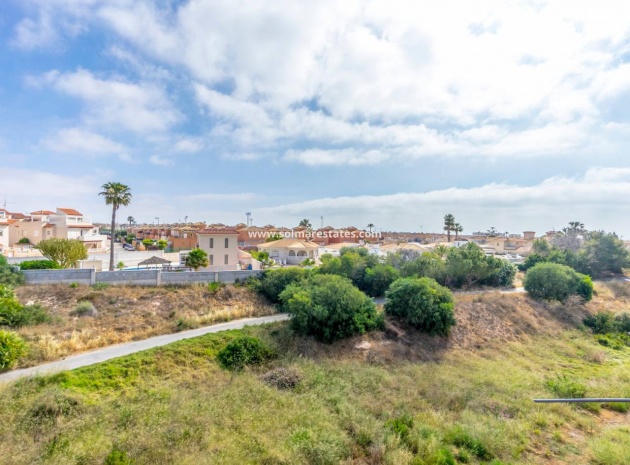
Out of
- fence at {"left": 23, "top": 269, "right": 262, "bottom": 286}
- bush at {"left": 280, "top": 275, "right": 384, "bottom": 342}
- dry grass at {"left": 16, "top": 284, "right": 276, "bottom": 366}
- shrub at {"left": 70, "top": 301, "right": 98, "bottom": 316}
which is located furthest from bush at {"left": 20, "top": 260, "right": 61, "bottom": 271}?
bush at {"left": 280, "top": 275, "right": 384, "bottom": 342}

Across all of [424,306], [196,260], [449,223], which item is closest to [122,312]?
[196,260]

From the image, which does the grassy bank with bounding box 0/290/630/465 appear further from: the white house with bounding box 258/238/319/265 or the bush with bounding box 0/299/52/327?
the white house with bounding box 258/238/319/265

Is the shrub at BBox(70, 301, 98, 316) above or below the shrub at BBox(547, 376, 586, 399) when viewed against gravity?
above

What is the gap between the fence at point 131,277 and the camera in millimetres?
23656

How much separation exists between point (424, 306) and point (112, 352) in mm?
17390

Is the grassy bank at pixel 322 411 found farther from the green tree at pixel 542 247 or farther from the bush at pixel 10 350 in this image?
the green tree at pixel 542 247

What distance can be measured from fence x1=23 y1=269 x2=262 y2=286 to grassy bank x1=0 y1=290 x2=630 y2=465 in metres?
10.0

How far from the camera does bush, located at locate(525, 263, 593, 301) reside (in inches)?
1048

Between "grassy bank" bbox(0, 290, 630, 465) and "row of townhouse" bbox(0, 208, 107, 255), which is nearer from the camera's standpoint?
"grassy bank" bbox(0, 290, 630, 465)

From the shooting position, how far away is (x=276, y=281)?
26781 mm

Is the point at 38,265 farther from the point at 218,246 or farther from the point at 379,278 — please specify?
the point at 379,278

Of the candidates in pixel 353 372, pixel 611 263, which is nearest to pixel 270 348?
pixel 353 372

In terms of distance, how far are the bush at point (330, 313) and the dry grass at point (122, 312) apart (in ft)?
23.4

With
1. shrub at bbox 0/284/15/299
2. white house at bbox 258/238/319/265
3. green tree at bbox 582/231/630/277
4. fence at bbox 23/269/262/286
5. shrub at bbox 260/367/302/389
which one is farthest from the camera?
white house at bbox 258/238/319/265
